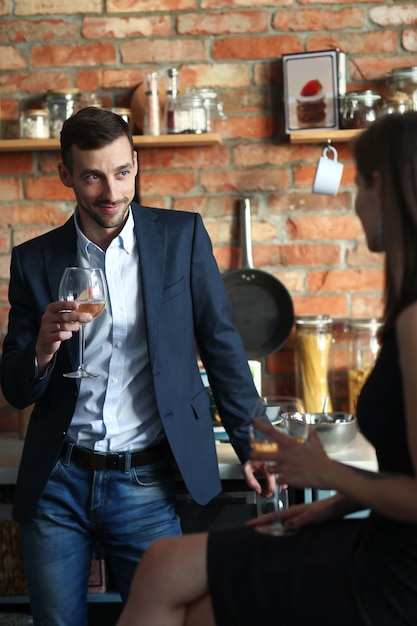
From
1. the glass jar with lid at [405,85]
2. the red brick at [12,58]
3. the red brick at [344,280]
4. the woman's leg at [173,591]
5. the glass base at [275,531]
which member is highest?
the red brick at [12,58]

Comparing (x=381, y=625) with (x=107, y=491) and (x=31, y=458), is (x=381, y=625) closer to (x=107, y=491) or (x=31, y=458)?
(x=107, y=491)

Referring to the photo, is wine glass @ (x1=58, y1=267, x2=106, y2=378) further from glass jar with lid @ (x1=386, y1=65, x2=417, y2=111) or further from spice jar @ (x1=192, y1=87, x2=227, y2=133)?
glass jar with lid @ (x1=386, y1=65, x2=417, y2=111)

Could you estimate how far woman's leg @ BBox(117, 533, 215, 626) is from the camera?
4.78 feet

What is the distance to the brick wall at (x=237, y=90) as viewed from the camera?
3.20 m

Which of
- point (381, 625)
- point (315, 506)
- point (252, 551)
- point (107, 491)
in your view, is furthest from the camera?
point (107, 491)

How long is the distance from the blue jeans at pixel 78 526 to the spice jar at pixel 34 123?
4.51ft

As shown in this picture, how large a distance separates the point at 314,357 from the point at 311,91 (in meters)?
0.93

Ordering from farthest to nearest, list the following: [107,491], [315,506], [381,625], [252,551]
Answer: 1. [107,491]
2. [315,506]
3. [252,551]
4. [381,625]

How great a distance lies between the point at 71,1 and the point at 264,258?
1147 millimetres

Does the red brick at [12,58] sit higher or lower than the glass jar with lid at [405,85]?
higher

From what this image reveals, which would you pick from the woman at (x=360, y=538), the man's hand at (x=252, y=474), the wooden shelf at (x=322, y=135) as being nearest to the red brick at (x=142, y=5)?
the wooden shelf at (x=322, y=135)

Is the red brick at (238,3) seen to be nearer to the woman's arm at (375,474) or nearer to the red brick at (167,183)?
the red brick at (167,183)

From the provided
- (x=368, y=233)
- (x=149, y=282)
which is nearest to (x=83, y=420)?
(x=149, y=282)

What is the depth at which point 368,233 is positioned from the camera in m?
1.43
